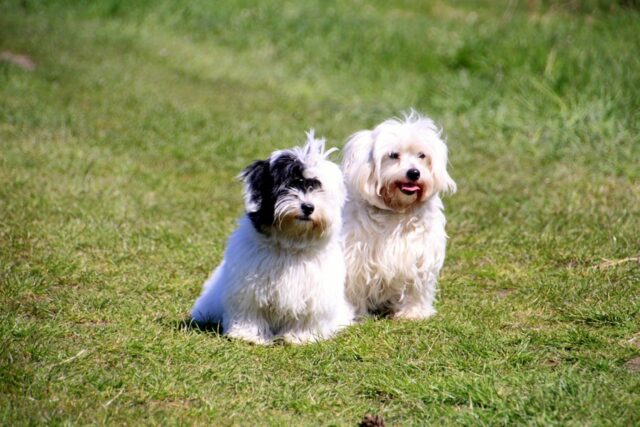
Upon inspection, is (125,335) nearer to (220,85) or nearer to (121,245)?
(121,245)

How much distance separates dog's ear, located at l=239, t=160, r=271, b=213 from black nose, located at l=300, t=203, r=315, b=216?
22 centimetres

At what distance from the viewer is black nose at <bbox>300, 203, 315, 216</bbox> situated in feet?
15.3

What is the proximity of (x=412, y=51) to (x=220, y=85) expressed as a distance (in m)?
2.91

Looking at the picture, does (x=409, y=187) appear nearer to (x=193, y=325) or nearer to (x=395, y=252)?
(x=395, y=252)

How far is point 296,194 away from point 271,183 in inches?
6.4

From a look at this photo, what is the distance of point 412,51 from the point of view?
43.5 feet

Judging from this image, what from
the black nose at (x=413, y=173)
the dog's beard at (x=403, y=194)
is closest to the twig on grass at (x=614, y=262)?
the dog's beard at (x=403, y=194)

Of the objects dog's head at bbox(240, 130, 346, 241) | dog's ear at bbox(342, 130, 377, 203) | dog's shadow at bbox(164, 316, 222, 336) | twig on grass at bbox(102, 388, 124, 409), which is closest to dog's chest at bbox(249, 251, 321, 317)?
dog's head at bbox(240, 130, 346, 241)

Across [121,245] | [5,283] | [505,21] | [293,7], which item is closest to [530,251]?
[121,245]

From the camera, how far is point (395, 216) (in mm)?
5602

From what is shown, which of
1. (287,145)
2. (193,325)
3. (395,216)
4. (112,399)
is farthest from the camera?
(287,145)

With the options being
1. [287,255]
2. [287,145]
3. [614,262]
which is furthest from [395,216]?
[287,145]

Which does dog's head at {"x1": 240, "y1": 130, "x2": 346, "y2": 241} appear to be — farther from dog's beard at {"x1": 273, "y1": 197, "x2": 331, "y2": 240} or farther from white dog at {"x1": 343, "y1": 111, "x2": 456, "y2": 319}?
white dog at {"x1": 343, "y1": 111, "x2": 456, "y2": 319}

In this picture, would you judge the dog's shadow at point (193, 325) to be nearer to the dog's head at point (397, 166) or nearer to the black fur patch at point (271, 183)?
the black fur patch at point (271, 183)
